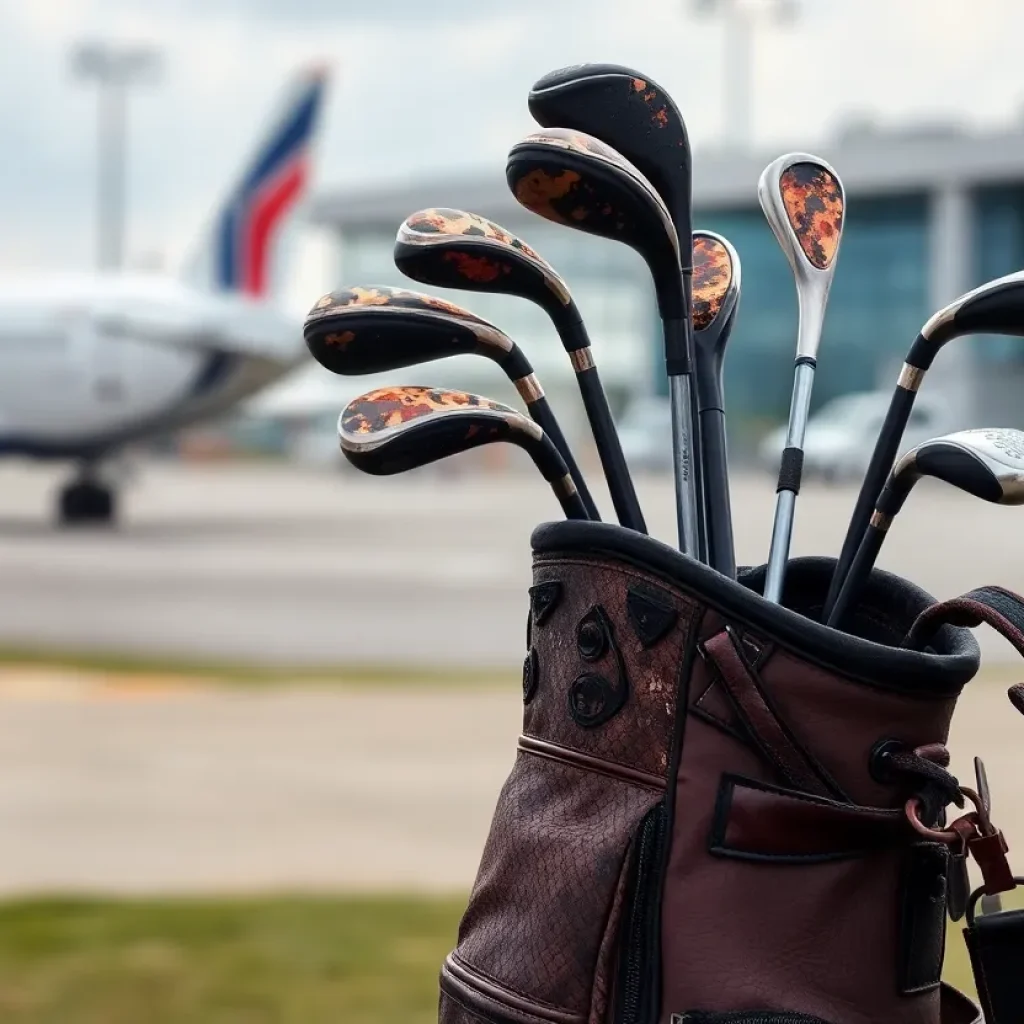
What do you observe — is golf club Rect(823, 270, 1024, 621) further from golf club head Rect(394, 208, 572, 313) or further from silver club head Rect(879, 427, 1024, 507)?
golf club head Rect(394, 208, 572, 313)

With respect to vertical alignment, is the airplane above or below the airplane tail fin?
below

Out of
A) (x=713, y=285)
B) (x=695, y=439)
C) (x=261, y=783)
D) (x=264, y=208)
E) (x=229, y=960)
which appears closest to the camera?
(x=695, y=439)

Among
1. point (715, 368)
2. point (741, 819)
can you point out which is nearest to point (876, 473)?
point (715, 368)

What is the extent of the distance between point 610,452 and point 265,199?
22.7 metres

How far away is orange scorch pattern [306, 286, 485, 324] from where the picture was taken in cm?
134

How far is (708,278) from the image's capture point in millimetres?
1553

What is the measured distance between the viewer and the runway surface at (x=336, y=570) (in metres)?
9.80

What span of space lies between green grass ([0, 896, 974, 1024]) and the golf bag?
6.64 ft

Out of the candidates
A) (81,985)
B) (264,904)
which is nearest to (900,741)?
(81,985)

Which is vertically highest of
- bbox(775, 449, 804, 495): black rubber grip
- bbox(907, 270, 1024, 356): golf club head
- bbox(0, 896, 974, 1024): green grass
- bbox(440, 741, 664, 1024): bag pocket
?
bbox(907, 270, 1024, 356): golf club head

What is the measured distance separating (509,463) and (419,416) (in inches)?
1838

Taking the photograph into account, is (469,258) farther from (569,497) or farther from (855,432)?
(855,432)

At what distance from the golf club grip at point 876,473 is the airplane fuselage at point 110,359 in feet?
66.5

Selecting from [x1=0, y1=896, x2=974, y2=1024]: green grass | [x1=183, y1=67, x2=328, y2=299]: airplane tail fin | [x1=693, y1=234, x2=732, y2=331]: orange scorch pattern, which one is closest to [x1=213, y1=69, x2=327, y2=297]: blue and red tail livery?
[x1=183, y1=67, x2=328, y2=299]: airplane tail fin
